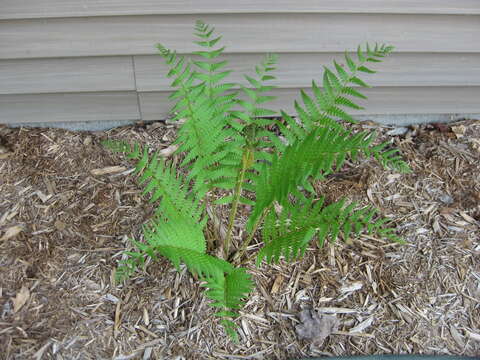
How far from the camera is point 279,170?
3.71ft

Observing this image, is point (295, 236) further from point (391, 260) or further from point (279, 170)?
point (391, 260)

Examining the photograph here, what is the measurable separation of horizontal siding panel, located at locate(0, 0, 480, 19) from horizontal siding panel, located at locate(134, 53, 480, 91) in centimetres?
21

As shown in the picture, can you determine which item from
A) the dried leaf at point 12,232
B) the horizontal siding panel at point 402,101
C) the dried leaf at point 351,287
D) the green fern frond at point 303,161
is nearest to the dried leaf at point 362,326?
the dried leaf at point 351,287

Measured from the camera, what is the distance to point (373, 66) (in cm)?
193

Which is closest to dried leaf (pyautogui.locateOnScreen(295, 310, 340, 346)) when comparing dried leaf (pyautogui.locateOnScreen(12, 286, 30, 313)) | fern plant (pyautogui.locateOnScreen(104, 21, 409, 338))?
fern plant (pyautogui.locateOnScreen(104, 21, 409, 338))

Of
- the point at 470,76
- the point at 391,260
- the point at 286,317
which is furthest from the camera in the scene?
the point at 470,76

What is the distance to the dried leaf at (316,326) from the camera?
1478 millimetres

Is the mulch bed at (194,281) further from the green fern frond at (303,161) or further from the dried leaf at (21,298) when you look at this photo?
the green fern frond at (303,161)

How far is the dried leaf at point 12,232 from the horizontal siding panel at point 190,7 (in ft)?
2.61

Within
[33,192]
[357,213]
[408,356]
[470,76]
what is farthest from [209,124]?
[470,76]

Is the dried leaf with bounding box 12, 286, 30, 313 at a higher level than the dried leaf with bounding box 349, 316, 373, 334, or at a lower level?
higher

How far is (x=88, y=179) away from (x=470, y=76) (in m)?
1.78

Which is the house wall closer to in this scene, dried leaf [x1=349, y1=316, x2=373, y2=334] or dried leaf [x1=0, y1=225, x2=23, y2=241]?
dried leaf [x1=0, y1=225, x2=23, y2=241]

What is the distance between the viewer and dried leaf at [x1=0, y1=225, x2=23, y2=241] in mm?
1665
